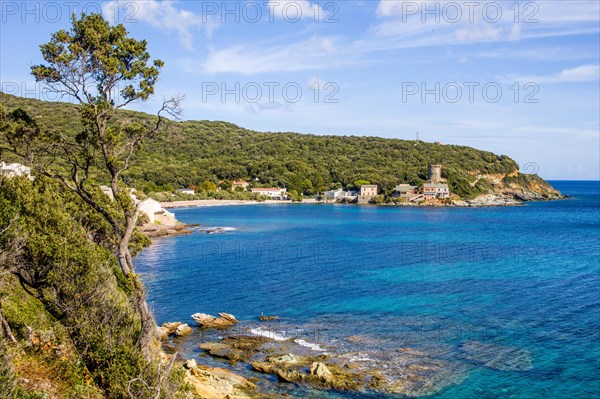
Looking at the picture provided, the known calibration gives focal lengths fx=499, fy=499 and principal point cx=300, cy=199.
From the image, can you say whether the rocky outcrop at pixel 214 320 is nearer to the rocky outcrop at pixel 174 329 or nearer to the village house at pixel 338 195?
the rocky outcrop at pixel 174 329

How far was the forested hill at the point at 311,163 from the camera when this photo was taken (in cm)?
14975

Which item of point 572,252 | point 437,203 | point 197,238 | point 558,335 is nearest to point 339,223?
point 197,238

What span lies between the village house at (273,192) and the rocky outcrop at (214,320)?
392 ft

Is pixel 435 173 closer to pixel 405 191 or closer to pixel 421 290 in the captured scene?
pixel 405 191

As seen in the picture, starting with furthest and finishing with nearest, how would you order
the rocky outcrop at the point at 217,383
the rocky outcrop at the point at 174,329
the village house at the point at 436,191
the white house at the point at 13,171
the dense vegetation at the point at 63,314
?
the village house at the point at 436,191 → the rocky outcrop at the point at 174,329 → the rocky outcrop at the point at 217,383 → the white house at the point at 13,171 → the dense vegetation at the point at 63,314

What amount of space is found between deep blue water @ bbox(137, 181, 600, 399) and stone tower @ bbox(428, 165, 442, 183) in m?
71.1

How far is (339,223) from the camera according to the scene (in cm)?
9319

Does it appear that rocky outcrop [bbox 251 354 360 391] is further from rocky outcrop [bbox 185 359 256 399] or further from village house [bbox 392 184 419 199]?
village house [bbox 392 184 419 199]

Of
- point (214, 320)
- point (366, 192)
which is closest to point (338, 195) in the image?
point (366, 192)

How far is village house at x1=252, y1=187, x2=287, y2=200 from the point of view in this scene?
151m

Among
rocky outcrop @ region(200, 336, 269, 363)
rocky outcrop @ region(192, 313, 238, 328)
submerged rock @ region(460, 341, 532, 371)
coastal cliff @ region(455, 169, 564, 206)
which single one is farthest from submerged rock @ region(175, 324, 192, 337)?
coastal cliff @ region(455, 169, 564, 206)

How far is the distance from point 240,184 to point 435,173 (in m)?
59.8

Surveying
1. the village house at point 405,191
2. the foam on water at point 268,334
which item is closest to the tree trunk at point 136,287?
the foam on water at point 268,334

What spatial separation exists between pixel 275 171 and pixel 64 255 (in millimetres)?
148114
